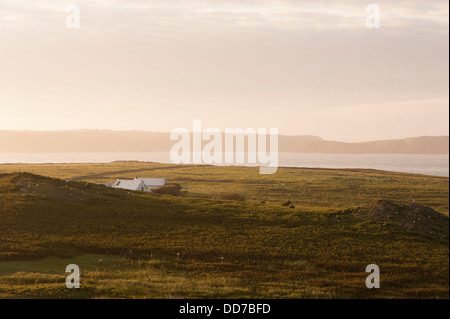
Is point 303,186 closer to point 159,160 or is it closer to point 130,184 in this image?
point 130,184

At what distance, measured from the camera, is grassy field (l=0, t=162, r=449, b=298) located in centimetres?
2826

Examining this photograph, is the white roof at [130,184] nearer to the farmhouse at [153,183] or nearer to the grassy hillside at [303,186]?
the farmhouse at [153,183]

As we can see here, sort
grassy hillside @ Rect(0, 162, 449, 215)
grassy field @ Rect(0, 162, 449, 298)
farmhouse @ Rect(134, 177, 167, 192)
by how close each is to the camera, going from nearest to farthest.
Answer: grassy field @ Rect(0, 162, 449, 298), grassy hillside @ Rect(0, 162, 449, 215), farmhouse @ Rect(134, 177, 167, 192)

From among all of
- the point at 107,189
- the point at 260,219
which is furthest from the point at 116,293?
the point at 107,189

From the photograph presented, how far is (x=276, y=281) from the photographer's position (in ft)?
104

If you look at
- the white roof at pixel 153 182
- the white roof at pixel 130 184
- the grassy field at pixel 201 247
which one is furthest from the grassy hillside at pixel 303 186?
the white roof at pixel 130 184

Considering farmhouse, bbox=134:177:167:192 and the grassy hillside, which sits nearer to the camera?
the grassy hillside

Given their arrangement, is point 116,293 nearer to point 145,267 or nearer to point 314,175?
point 145,267

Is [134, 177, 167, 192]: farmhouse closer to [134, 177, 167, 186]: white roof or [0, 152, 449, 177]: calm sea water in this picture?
[134, 177, 167, 186]: white roof

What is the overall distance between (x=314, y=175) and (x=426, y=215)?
43.7 meters

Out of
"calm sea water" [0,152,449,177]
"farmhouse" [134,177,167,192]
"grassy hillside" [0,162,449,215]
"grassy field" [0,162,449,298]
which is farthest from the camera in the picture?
"farmhouse" [134,177,167,192]

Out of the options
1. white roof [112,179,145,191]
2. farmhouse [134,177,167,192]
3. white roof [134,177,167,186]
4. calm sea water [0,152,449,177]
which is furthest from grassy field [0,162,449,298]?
white roof [134,177,167,186]

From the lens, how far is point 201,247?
139 feet
